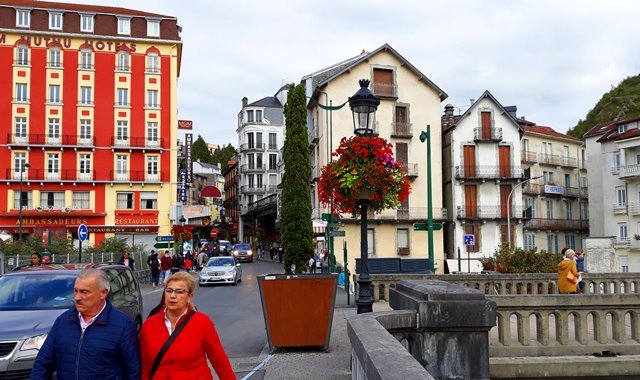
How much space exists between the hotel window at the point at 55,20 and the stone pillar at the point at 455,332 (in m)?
47.6

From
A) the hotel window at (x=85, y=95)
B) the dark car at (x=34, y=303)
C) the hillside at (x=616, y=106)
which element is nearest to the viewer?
the dark car at (x=34, y=303)

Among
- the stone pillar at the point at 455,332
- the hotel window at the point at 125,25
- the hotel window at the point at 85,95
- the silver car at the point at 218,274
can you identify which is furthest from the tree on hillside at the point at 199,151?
the stone pillar at the point at 455,332

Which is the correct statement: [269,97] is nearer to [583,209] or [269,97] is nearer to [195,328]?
[583,209]

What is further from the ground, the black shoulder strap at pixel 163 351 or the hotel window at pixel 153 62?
the hotel window at pixel 153 62

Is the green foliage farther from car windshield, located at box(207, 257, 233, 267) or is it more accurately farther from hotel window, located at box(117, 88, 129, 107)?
hotel window, located at box(117, 88, 129, 107)

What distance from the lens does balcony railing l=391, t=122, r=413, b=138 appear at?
41219 millimetres

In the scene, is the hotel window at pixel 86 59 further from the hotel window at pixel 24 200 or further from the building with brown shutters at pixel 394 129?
the building with brown shutters at pixel 394 129

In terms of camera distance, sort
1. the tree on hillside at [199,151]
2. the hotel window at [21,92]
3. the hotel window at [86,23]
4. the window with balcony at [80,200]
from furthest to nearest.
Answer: the tree on hillside at [199,151]
the hotel window at [86,23]
the window with balcony at [80,200]
the hotel window at [21,92]

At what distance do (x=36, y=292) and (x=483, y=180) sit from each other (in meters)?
37.8

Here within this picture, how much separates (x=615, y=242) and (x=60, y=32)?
46.9m

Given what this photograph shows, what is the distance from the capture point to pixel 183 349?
3795 millimetres

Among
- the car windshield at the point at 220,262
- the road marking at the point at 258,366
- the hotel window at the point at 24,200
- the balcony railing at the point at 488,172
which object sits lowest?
the road marking at the point at 258,366

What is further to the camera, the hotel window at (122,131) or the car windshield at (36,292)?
the hotel window at (122,131)

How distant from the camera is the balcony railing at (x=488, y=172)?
42.2 meters
